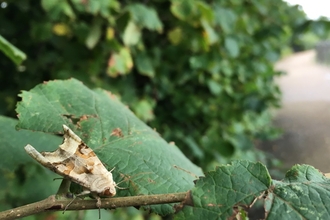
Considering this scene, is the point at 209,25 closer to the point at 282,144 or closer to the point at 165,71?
the point at 165,71

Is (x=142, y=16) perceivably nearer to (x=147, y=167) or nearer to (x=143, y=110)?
(x=143, y=110)

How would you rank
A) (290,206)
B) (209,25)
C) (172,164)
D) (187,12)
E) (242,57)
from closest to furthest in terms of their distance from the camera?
(290,206) → (172,164) → (187,12) → (209,25) → (242,57)

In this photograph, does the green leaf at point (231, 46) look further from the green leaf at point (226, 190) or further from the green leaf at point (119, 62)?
the green leaf at point (226, 190)

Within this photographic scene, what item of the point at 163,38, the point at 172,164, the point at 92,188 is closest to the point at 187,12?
the point at 163,38

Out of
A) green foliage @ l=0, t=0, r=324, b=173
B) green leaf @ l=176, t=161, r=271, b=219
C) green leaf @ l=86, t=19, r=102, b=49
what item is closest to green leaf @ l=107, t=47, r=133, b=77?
green foliage @ l=0, t=0, r=324, b=173

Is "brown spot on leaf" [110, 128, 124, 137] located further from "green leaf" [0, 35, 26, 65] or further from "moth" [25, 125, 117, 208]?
"green leaf" [0, 35, 26, 65]

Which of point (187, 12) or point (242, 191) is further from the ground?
point (187, 12)

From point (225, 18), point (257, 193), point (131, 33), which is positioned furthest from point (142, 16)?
point (257, 193)

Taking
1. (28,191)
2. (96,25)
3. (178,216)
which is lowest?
(178,216)
